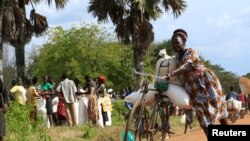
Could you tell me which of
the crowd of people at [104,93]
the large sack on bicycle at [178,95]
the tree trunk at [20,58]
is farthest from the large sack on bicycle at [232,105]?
the large sack on bicycle at [178,95]

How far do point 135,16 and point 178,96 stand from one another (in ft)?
46.2

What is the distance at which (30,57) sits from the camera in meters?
57.8

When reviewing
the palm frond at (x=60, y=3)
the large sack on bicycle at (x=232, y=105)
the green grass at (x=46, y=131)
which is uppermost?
the palm frond at (x=60, y=3)

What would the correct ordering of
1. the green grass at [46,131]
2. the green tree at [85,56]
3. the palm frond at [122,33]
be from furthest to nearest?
the green tree at [85,56] → the palm frond at [122,33] → the green grass at [46,131]

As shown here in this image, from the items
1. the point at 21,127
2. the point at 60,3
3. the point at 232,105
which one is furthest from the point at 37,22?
the point at 21,127

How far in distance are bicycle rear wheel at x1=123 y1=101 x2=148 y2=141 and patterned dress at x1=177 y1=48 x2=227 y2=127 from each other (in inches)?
30.4

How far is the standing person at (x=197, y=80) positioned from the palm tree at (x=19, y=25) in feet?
34.4

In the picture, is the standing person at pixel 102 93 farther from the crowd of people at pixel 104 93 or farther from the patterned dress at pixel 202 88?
the patterned dress at pixel 202 88

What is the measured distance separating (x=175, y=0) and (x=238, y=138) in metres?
17.4

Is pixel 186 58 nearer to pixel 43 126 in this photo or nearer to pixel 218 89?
pixel 218 89

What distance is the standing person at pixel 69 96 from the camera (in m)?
16.0

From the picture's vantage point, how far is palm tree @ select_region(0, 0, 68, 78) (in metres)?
18.9

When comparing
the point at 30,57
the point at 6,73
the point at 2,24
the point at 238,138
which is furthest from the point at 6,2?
the point at 30,57

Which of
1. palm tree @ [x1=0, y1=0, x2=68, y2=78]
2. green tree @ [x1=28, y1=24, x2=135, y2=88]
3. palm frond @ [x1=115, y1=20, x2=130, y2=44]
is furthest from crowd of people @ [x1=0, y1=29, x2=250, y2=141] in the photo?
green tree @ [x1=28, y1=24, x2=135, y2=88]
